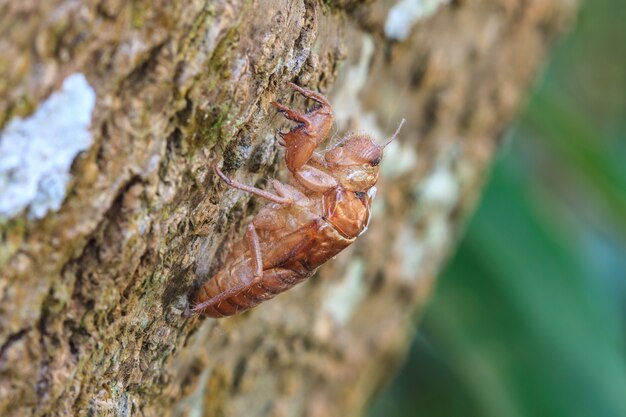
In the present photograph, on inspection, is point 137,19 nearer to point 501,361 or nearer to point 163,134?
point 163,134

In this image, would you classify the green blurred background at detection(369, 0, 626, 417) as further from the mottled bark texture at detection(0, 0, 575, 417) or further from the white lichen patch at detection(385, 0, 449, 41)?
the white lichen patch at detection(385, 0, 449, 41)

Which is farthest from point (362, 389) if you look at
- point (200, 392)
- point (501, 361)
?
point (200, 392)

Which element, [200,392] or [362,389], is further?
[362,389]

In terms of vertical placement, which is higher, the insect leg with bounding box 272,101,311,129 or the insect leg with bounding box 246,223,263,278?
the insect leg with bounding box 272,101,311,129

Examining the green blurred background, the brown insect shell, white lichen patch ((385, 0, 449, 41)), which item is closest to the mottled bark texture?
white lichen patch ((385, 0, 449, 41))

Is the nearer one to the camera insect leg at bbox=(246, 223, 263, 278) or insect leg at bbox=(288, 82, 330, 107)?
insect leg at bbox=(288, 82, 330, 107)

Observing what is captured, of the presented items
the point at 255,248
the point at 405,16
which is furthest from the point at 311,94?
the point at 405,16

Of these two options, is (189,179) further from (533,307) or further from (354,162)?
(533,307)
